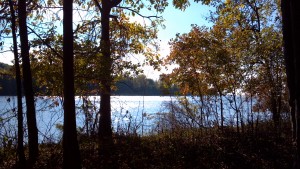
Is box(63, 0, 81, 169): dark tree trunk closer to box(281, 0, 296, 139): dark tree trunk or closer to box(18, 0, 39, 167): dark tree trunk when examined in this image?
box(18, 0, 39, 167): dark tree trunk

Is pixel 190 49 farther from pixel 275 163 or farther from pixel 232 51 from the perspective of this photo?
pixel 275 163

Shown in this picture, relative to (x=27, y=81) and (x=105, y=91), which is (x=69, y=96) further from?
(x=105, y=91)

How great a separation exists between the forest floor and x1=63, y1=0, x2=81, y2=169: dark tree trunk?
105 cm

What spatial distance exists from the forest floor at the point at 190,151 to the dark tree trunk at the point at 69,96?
1.05 metres

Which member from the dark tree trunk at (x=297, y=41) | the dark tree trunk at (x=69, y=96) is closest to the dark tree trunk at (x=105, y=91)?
A: the dark tree trunk at (x=69, y=96)

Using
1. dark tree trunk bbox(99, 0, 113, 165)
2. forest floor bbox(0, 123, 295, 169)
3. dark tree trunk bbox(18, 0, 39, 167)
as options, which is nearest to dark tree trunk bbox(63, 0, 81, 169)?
forest floor bbox(0, 123, 295, 169)

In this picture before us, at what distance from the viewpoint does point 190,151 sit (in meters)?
9.71

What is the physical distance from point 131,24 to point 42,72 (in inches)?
201

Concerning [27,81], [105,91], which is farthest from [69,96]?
[105,91]

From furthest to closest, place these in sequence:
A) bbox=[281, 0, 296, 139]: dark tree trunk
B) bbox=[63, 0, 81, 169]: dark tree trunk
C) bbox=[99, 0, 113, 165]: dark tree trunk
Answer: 1. bbox=[99, 0, 113, 165]: dark tree trunk
2. bbox=[281, 0, 296, 139]: dark tree trunk
3. bbox=[63, 0, 81, 169]: dark tree trunk

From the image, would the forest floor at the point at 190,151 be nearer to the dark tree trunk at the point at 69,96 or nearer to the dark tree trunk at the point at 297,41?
the dark tree trunk at the point at 69,96

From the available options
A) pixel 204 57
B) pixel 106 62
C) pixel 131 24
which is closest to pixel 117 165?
pixel 106 62

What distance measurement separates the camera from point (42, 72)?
10422 millimetres

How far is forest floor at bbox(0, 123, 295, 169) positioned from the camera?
348 inches
